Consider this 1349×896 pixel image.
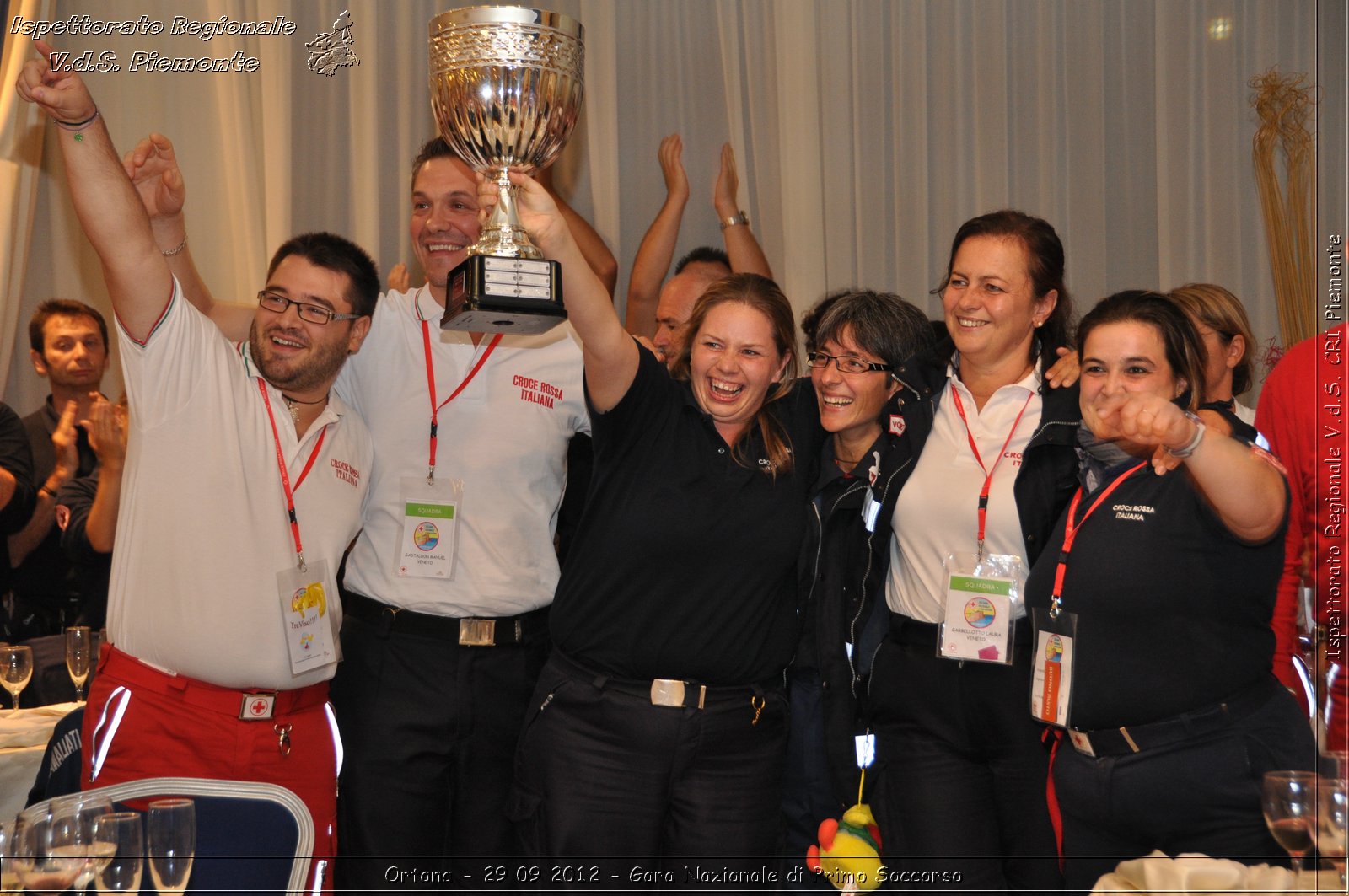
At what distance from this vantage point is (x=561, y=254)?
2.12m

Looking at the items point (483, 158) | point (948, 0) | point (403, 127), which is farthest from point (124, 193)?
point (948, 0)

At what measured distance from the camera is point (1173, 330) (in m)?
2.30

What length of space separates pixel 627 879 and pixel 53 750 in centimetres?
122

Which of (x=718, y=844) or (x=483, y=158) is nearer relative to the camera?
(x=483, y=158)

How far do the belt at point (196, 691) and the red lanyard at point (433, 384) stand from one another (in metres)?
0.64

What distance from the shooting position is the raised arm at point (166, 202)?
8.55 feet

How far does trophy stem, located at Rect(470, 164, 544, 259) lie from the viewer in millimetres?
2006

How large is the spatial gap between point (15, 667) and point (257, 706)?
1028 millimetres

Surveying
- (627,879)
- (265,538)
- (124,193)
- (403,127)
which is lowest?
(627,879)

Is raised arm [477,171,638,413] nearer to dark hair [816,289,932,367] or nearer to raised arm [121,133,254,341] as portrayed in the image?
dark hair [816,289,932,367]

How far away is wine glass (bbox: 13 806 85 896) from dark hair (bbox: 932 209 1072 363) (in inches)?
83.4

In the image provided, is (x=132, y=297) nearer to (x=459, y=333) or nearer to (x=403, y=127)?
(x=459, y=333)

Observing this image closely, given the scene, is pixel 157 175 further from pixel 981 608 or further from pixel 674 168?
pixel 674 168

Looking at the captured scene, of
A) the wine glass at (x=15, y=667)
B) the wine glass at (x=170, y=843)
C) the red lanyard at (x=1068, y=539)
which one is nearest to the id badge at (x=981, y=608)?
the red lanyard at (x=1068, y=539)
